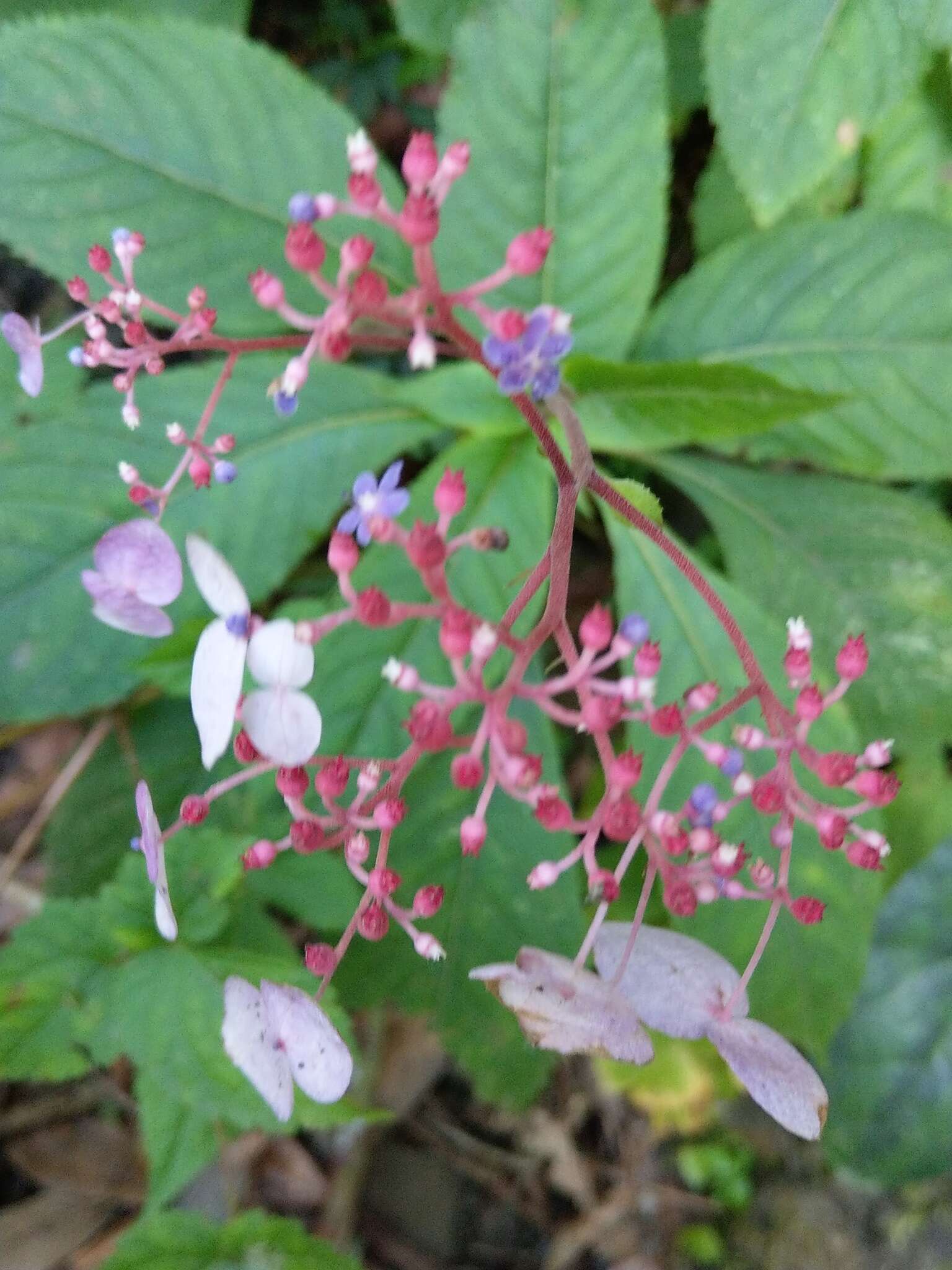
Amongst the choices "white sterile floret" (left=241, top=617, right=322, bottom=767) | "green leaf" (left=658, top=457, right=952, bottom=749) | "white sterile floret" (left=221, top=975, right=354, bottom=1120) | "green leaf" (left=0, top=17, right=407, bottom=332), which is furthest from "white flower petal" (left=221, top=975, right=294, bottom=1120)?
"green leaf" (left=0, top=17, right=407, bottom=332)

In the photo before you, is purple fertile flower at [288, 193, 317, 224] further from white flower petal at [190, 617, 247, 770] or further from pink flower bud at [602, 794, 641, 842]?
pink flower bud at [602, 794, 641, 842]

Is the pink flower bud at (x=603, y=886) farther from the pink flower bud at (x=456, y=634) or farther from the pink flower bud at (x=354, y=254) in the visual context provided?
the pink flower bud at (x=354, y=254)

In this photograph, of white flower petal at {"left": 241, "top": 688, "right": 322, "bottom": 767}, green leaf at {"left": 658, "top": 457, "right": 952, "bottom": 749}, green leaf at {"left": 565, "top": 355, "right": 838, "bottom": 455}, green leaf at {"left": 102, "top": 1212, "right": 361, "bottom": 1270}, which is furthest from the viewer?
green leaf at {"left": 658, "top": 457, "right": 952, "bottom": 749}

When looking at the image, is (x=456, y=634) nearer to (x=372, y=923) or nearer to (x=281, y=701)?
(x=281, y=701)

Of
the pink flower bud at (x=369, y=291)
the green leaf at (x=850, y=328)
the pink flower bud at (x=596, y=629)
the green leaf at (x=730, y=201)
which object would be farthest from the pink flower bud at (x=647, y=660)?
the green leaf at (x=730, y=201)

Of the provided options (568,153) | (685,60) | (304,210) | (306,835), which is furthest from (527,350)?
(685,60)

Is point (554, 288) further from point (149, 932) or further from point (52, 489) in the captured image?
point (149, 932)
